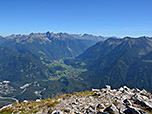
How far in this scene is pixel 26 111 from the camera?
93.1ft

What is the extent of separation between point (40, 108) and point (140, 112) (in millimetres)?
19524

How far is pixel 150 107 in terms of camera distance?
22.0 meters

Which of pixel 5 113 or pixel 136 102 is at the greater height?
pixel 136 102

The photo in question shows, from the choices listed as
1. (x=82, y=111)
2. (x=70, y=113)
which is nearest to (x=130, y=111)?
(x=82, y=111)

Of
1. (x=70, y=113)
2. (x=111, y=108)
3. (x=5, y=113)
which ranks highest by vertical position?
(x=111, y=108)

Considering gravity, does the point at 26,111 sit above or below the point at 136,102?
below

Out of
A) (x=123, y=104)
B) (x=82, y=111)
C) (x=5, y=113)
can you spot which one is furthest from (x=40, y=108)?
(x=123, y=104)

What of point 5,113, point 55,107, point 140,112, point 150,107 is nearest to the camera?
point 140,112

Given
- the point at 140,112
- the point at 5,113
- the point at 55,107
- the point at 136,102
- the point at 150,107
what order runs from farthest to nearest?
the point at 5,113 → the point at 55,107 → the point at 136,102 → the point at 150,107 → the point at 140,112

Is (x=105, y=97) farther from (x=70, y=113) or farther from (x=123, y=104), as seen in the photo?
(x=70, y=113)

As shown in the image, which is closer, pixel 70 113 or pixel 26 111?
pixel 70 113

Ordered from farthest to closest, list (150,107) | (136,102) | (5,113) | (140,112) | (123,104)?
(5,113) < (136,102) < (123,104) < (150,107) < (140,112)

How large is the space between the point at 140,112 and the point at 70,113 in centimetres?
1094

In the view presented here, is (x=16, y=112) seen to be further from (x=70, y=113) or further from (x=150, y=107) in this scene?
(x=150, y=107)
